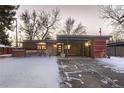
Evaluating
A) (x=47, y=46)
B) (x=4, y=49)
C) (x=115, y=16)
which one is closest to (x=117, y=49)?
(x=115, y=16)

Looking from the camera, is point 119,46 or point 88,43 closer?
point 88,43

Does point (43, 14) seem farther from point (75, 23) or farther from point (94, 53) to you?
point (94, 53)

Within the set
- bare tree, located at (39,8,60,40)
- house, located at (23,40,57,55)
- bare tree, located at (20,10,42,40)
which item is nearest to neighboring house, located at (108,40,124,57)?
house, located at (23,40,57,55)

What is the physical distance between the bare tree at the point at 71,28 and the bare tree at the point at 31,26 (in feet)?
13.4

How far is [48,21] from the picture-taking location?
29.7m

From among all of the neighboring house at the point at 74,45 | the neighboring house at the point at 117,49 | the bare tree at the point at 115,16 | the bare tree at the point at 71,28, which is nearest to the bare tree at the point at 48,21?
the bare tree at the point at 71,28

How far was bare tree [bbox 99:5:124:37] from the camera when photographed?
14.9 meters

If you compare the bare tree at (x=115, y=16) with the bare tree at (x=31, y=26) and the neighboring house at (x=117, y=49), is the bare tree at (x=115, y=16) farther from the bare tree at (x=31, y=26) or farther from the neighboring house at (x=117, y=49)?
the bare tree at (x=31, y=26)

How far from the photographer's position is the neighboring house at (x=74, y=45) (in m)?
17.5

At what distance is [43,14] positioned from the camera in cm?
2959

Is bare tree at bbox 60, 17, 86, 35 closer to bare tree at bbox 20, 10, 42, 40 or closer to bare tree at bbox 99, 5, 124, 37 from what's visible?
bare tree at bbox 20, 10, 42, 40
